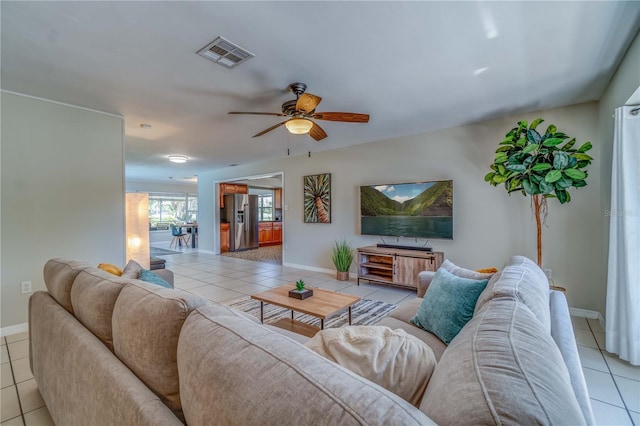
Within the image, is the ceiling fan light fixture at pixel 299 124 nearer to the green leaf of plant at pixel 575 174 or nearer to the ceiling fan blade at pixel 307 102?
the ceiling fan blade at pixel 307 102

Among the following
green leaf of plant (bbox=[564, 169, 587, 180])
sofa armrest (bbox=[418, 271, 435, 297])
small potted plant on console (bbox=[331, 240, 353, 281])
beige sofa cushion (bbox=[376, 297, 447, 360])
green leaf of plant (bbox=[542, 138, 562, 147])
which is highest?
green leaf of plant (bbox=[542, 138, 562, 147])

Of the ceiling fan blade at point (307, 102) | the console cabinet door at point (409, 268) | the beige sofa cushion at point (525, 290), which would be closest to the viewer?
the beige sofa cushion at point (525, 290)

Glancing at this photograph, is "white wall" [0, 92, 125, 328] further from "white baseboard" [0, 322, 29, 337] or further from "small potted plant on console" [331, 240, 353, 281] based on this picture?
"small potted plant on console" [331, 240, 353, 281]

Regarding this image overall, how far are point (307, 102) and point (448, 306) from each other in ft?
6.36

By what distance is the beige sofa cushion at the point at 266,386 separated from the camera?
19.6 inches

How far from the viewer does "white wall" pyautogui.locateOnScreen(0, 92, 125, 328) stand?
297 cm

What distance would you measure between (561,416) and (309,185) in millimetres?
5550

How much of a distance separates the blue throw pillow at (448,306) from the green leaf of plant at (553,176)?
1.73m

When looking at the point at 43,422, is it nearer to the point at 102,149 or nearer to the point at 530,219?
the point at 102,149

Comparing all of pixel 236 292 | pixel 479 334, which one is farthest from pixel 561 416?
pixel 236 292

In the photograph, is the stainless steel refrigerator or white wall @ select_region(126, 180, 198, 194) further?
white wall @ select_region(126, 180, 198, 194)

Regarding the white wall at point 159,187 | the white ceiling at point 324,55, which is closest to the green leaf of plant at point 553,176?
the white ceiling at point 324,55

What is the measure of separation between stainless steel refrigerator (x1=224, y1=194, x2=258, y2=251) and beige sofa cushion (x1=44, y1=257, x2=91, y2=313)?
22.2 ft

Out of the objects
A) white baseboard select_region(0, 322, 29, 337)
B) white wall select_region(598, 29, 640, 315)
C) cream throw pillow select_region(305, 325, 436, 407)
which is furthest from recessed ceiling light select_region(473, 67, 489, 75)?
white baseboard select_region(0, 322, 29, 337)
